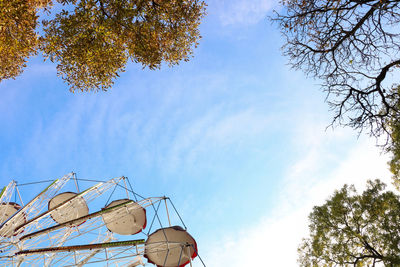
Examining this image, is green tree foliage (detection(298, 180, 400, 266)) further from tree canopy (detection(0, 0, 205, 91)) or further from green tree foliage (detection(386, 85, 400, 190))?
tree canopy (detection(0, 0, 205, 91))

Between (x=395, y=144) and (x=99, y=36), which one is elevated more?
(x=99, y=36)

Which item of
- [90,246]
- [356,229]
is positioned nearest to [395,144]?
[356,229]

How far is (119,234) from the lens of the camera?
1182cm

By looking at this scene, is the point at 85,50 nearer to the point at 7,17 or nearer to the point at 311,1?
the point at 7,17

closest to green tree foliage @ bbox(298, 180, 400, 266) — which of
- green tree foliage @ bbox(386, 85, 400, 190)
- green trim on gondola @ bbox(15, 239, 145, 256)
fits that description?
green tree foliage @ bbox(386, 85, 400, 190)

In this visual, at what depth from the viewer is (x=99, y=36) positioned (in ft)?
32.0

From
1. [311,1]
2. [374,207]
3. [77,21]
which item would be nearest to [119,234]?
[77,21]

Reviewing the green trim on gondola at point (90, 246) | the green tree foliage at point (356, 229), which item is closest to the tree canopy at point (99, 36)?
the green trim on gondola at point (90, 246)

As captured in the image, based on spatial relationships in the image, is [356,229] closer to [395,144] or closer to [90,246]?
[395,144]

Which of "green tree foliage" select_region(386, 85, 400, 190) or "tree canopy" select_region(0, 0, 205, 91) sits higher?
"tree canopy" select_region(0, 0, 205, 91)

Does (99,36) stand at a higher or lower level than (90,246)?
higher

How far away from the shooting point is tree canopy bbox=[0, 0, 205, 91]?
9.23 meters

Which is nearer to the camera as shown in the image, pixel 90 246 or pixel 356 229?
pixel 90 246

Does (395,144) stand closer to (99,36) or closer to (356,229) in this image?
(356,229)
